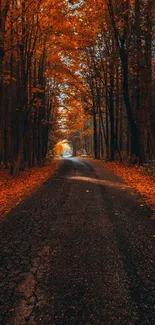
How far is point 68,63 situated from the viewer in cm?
2520

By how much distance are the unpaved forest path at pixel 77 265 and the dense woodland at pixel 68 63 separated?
6465 mm

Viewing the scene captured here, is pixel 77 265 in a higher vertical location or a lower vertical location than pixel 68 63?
lower

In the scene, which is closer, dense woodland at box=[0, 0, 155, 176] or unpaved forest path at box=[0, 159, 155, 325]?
unpaved forest path at box=[0, 159, 155, 325]

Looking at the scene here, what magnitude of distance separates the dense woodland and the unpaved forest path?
6.46 metres

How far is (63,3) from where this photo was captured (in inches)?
542

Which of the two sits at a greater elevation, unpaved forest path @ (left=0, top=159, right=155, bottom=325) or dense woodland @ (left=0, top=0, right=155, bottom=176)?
dense woodland @ (left=0, top=0, right=155, bottom=176)

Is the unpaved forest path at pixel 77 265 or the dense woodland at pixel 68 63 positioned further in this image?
the dense woodland at pixel 68 63

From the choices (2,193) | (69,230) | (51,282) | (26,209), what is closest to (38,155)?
(2,193)

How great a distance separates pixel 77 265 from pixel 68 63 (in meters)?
23.8

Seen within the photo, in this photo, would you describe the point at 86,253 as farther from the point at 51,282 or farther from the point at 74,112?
the point at 74,112

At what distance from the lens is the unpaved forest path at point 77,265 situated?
322 centimetres

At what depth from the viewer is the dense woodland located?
14.0 meters

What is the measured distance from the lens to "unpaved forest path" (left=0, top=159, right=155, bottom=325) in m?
3.22

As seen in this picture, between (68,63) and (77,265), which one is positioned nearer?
(77,265)
